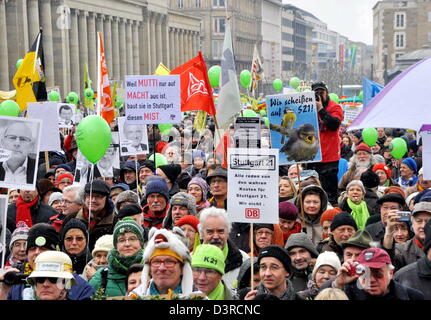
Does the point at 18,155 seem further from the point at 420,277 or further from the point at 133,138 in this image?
the point at 133,138

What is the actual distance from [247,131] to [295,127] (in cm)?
236

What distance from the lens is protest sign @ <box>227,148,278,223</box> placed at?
729 cm

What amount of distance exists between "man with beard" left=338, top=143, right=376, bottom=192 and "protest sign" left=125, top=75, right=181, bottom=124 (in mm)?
2191

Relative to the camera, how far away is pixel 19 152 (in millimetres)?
8836

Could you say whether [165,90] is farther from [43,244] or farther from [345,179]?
[43,244]

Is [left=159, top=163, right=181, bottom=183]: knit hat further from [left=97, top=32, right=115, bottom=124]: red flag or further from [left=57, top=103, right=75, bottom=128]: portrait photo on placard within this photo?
[left=57, top=103, right=75, bottom=128]: portrait photo on placard

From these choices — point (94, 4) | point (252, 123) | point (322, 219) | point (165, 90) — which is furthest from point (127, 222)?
point (94, 4)

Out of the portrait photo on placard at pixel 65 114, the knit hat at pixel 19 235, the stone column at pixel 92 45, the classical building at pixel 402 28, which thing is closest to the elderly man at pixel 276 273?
the knit hat at pixel 19 235

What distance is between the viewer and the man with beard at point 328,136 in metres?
11.5

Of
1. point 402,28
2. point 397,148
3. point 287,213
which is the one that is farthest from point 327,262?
point 402,28

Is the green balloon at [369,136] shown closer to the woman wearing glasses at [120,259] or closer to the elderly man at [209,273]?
the woman wearing glasses at [120,259]

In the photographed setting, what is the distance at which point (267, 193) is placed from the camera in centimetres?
728

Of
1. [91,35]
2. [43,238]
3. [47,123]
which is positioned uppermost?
[91,35]
